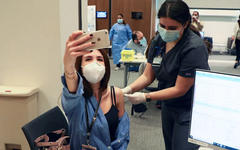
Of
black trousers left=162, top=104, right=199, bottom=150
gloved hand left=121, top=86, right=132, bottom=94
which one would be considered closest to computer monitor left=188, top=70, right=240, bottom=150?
black trousers left=162, top=104, right=199, bottom=150

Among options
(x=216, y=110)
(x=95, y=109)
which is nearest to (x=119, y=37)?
(x=95, y=109)

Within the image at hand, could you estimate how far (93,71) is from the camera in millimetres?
1227

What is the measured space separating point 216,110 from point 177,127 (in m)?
0.53

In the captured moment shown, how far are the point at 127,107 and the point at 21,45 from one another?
2.14 meters

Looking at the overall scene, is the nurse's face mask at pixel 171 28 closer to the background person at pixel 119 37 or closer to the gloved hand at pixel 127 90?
the gloved hand at pixel 127 90

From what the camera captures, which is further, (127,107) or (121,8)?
(121,8)

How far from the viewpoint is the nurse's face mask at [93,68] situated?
1227mm

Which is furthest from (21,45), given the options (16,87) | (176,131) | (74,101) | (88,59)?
(176,131)

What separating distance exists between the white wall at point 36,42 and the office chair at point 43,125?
62cm

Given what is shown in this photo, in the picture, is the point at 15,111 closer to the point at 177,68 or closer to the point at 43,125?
the point at 43,125

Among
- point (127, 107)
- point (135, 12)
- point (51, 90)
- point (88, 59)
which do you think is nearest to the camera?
point (88, 59)

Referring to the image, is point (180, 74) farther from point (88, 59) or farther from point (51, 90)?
point (51, 90)

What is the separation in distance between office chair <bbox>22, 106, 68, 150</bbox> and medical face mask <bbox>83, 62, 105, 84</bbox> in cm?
41

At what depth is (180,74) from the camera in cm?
137
